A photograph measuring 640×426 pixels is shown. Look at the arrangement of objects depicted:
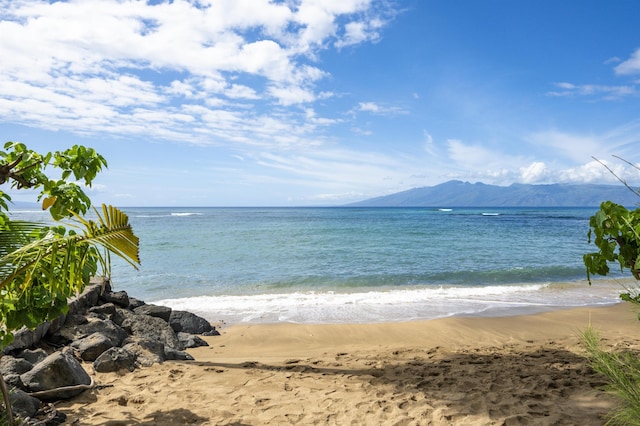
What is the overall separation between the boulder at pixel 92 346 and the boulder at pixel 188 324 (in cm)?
256

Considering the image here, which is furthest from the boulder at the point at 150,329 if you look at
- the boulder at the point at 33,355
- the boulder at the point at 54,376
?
the boulder at the point at 54,376

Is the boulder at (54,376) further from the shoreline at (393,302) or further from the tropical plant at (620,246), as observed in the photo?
the shoreline at (393,302)

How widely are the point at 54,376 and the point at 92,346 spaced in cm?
160

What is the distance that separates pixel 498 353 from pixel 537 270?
45.0 feet

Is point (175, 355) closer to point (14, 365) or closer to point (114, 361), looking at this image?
point (114, 361)

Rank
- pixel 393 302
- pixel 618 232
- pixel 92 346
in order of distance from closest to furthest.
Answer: pixel 618 232
pixel 92 346
pixel 393 302

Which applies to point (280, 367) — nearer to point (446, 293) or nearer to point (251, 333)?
point (251, 333)

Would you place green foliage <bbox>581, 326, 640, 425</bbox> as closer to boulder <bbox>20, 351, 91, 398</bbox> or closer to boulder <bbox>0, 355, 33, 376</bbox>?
boulder <bbox>20, 351, 91, 398</bbox>

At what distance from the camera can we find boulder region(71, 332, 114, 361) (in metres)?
6.55

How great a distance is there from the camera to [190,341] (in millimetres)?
8547

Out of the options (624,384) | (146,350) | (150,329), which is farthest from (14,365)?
(624,384)

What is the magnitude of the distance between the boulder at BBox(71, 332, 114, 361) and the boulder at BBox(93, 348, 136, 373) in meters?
0.31

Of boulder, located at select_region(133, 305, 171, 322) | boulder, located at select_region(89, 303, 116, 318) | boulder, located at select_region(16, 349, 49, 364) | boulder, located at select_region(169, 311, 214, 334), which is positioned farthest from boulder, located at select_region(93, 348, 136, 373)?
boulder, located at select_region(133, 305, 171, 322)

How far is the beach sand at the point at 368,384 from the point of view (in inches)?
187
